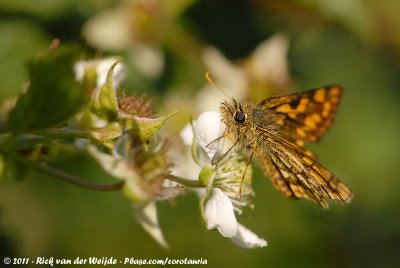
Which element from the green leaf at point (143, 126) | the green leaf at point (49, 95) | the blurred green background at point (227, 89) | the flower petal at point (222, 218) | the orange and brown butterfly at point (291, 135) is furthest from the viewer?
the blurred green background at point (227, 89)

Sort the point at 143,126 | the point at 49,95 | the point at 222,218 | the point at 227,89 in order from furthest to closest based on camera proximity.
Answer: the point at 227,89 → the point at 222,218 → the point at 143,126 → the point at 49,95

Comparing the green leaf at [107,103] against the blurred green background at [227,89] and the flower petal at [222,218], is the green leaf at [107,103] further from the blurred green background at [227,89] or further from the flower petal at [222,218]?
the blurred green background at [227,89]

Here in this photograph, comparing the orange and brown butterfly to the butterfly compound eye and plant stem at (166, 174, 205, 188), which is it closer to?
the butterfly compound eye

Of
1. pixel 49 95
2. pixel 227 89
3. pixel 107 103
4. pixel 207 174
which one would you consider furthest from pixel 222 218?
pixel 227 89

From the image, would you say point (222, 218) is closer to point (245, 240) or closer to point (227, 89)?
point (245, 240)

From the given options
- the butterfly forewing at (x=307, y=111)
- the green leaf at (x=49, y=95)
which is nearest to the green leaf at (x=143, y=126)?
the green leaf at (x=49, y=95)

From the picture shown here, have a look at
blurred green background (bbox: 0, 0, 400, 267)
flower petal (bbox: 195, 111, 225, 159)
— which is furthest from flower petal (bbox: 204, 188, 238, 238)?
blurred green background (bbox: 0, 0, 400, 267)

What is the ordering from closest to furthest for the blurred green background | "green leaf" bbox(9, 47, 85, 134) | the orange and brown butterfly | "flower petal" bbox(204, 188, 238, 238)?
"green leaf" bbox(9, 47, 85, 134), "flower petal" bbox(204, 188, 238, 238), the orange and brown butterfly, the blurred green background
